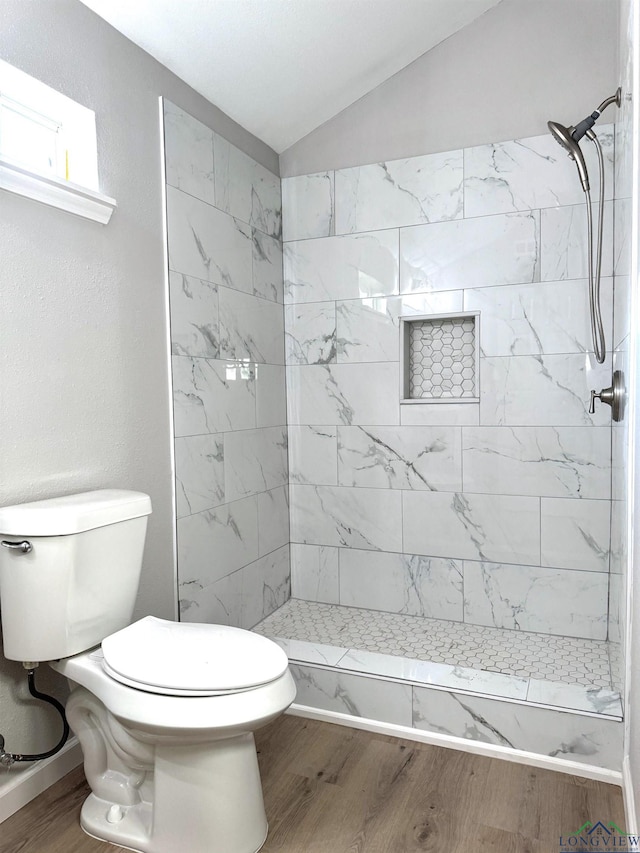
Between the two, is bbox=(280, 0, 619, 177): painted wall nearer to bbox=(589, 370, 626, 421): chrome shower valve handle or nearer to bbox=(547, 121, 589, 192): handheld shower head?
bbox=(547, 121, 589, 192): handheld shower head

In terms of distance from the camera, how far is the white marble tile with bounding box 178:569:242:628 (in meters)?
2.29

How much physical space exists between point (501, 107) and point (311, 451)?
1662mm

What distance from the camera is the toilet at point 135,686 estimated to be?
1407 millimetres

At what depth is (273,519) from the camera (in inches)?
112

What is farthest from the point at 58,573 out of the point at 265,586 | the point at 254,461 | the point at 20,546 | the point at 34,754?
the point at 265,586

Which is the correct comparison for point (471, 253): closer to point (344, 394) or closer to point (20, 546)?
point (344, 394)

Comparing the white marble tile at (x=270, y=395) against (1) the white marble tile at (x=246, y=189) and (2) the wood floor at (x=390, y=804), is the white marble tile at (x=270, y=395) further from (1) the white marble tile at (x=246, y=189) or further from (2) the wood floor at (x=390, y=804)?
(2) the wood floor at (x=390, y=804)

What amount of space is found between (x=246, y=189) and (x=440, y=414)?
1.27 meters

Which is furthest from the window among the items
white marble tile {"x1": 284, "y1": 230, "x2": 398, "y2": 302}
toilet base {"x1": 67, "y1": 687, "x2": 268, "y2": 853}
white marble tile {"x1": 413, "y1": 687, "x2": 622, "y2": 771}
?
white marble tile {"x1": 413, "y1": 687, "x2": 622, "y2": 771}

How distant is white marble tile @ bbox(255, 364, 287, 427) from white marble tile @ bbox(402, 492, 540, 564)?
0.69m

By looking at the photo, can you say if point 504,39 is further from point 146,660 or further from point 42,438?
point 146,660

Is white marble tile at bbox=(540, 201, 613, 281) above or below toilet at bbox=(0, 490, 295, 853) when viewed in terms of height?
above

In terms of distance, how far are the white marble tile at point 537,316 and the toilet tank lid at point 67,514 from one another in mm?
1587

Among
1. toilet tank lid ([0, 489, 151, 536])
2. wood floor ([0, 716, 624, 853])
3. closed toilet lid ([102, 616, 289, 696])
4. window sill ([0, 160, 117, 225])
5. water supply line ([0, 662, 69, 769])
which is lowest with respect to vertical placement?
wood floor ([0, 716, 624, 853])
